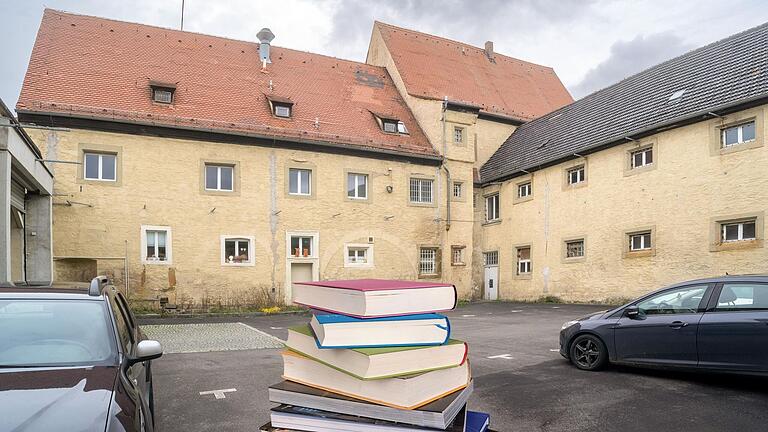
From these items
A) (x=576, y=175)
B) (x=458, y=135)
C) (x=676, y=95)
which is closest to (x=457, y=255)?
(x=458, y=135)

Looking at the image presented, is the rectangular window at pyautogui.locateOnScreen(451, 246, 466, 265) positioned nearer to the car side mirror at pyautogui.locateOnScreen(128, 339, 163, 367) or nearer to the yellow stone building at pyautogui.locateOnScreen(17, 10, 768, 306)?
the yellow stone building at pyautogui.locateOnScreen(17, 10, 768, 306)

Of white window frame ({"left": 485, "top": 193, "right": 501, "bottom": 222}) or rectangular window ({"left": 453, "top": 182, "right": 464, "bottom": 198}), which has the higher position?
rectangular window ({"left": 453, "top": 182, "right": 464, "bottom": 198})

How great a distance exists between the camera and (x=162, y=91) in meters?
19.3

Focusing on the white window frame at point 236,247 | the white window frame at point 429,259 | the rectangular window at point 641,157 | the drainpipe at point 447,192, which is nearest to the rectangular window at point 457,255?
the white window frame at point 429,259

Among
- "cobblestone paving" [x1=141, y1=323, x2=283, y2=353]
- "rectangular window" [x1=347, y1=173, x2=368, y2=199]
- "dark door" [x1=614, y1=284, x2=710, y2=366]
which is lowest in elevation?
"cobblestone paving" [x1=141, y1=323, x2=283, y2=353]

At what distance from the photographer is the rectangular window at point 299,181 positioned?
20406mm

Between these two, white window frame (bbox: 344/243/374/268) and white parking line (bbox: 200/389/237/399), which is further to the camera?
white window frame (bbox: 344/243/374/268)

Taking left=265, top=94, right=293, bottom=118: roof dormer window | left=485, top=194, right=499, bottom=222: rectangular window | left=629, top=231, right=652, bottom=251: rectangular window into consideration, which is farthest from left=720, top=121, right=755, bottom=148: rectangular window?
left=265, top=94, right=293, bottom=118: roof dormer window

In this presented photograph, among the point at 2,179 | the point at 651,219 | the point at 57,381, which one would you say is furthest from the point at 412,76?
the point at 57,381

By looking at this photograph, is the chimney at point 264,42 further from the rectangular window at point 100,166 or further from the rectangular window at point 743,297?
the rectangular window at point 743,297

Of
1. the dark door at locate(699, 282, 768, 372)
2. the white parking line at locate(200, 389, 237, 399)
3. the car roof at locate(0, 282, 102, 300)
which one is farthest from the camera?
the white parking line at locate(200, 389, 237, 399)

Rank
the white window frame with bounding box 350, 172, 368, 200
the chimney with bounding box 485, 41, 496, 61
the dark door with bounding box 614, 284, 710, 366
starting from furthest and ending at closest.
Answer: the chimney with bounding box 485, 41, 496, 61 → the white window frame with bounding box 350, 172, 368, 200 → the dark door with bounding box 614, 284, 710, 366

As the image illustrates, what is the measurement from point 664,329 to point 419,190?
16.9 meters

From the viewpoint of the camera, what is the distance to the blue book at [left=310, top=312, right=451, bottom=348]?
1.45m
